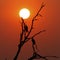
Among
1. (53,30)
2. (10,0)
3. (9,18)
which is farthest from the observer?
(53,30)

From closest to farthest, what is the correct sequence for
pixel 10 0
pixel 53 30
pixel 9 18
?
pixel 10 0 < pixel 9 18 < pixel 53 30

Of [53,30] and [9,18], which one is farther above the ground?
[9,18]

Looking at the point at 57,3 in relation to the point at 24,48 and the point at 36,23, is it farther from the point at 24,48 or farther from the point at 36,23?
the point at 24,48

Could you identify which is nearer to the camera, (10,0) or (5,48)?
(10,0)

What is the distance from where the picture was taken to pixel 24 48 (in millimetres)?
2201

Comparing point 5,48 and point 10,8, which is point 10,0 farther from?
point 5,48

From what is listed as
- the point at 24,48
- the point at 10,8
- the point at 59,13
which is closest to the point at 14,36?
the point at 24,48

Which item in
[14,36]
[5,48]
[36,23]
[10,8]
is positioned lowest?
[5,48]

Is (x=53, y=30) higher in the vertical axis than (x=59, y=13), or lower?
lower

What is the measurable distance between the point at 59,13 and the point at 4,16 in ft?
1.65

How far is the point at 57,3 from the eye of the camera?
1.87 metres

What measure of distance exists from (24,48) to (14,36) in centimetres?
19

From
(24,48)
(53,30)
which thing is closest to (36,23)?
(53,30)

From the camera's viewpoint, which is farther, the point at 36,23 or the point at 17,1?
the point at 36,23
